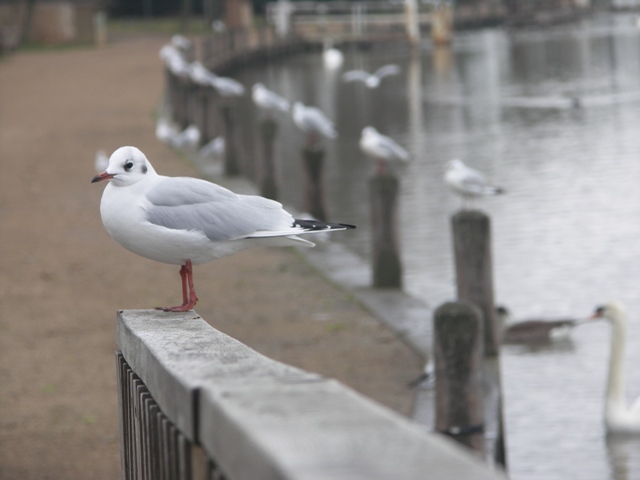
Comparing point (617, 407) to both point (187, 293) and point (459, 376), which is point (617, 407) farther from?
point (187, 293)

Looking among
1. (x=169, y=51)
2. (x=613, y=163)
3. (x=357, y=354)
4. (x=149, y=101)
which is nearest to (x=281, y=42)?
(x=169, y=51)

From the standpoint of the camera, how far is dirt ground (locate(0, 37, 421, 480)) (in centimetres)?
705

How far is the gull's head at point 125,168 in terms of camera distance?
3.73 m

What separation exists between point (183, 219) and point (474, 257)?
14.4ft

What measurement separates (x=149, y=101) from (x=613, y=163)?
1463 centimetres

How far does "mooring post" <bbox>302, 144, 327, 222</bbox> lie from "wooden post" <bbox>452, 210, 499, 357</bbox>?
5147 mm

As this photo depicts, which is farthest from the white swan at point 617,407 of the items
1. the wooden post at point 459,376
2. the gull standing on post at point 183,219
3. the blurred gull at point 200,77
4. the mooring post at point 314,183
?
the blurred gull at point 200,77

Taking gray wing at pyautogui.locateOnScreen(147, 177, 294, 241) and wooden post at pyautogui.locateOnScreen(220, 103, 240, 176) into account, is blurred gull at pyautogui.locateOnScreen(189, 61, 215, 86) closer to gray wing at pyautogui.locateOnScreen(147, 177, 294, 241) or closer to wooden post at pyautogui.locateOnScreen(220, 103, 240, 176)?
wooden post at pyautogui.locateOnScreen(220, 103, 240, 176)

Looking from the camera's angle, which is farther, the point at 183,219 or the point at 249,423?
the point at 183,219

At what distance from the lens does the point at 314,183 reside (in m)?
13.2

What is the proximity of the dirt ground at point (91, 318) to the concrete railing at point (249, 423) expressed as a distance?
3.68m

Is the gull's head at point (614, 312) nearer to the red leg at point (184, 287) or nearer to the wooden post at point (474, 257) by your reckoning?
the wooden post at point (474, 257)

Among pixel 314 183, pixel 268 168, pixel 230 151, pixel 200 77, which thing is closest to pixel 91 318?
pixel 314 183

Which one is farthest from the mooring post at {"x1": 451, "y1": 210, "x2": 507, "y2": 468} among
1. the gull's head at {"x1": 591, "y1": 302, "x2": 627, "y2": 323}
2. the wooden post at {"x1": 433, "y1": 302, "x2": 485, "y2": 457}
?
the wooden post at {"x1": 433, "y1": 302, "x2": 485, "y2": 457}
